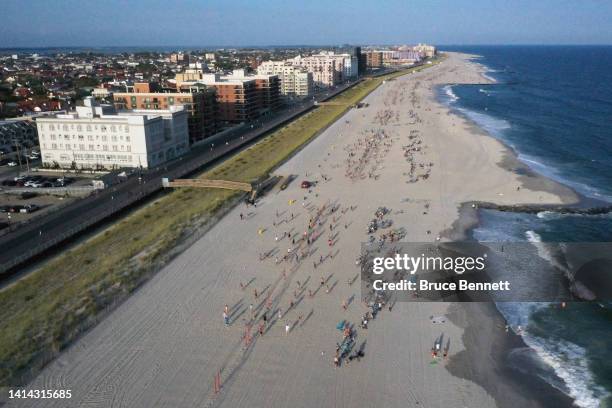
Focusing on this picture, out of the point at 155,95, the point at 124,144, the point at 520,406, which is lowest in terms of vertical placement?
the point at 520,406

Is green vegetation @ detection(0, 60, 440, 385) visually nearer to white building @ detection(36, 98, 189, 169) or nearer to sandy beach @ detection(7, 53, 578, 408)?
sandy beach @ detection(7, 53, 578, 408)

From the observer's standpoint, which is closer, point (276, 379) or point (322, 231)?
point (276, 379)

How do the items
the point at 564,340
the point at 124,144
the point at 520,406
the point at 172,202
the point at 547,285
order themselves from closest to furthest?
the point at 520,406
the point at 564,340
the point at 547,285
the point at 172,202
the point at 124,144

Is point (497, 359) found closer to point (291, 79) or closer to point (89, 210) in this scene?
point (89, 210)

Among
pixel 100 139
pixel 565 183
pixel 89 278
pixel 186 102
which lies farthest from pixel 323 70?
pixel 89 278

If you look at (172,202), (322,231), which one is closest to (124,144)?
(172,202)

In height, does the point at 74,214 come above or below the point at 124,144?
below

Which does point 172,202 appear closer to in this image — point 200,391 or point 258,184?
point 258,184
